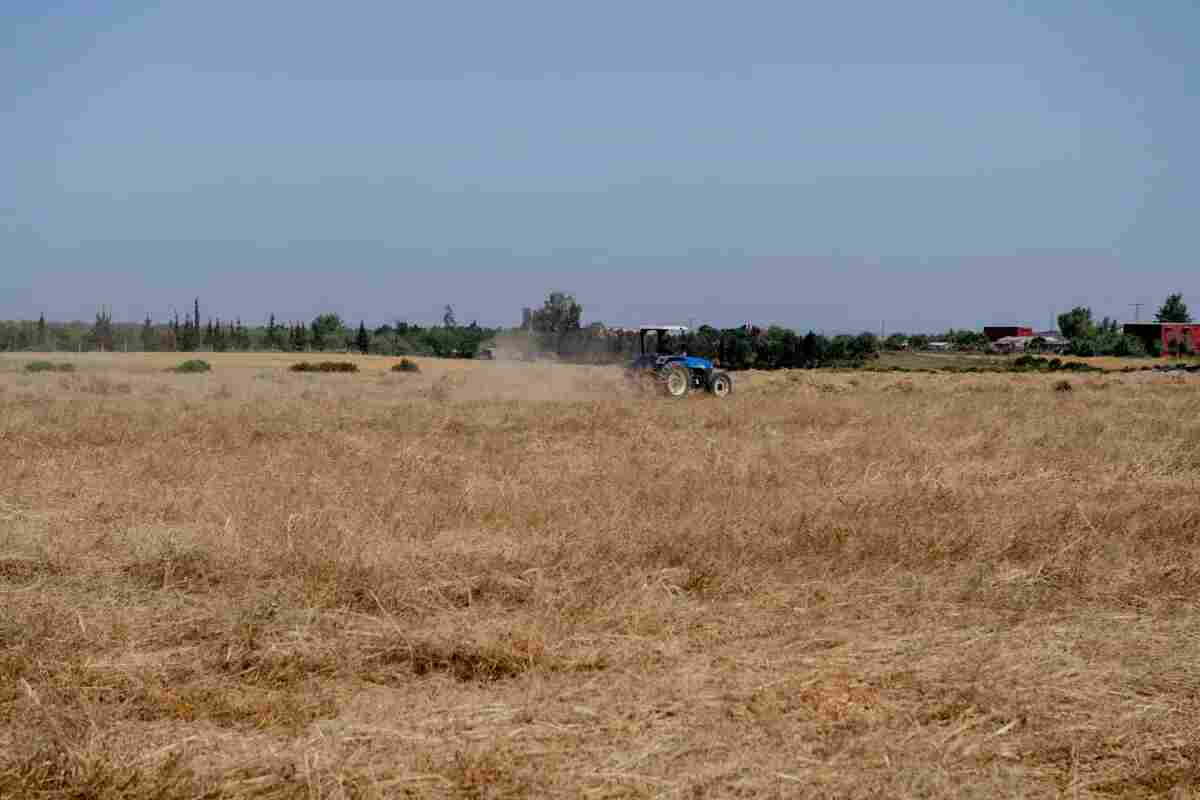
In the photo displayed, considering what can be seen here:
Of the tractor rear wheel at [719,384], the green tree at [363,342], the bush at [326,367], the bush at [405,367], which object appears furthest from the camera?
the green tree at [363,342]

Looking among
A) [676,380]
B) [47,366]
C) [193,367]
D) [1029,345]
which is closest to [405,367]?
[193,367]

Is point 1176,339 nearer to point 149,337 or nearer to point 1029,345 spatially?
point 1029,345

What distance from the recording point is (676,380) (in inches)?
1111

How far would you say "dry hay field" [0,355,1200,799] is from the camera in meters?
4.39

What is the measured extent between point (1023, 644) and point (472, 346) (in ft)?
241

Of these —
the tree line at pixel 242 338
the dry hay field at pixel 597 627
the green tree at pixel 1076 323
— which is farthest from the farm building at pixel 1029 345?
the dry hay field at pixel 597 627

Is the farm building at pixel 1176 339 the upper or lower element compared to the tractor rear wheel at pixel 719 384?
upper

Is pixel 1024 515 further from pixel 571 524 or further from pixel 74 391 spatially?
pixel 74 391

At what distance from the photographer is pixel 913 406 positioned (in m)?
23.2

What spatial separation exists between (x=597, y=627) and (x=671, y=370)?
22014 millimetres

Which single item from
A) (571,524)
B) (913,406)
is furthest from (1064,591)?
(913,406)

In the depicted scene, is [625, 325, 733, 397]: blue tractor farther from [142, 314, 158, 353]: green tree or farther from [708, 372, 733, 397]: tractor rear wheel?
[142, 314, 158, 353]: green tree

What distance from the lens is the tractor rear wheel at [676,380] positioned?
27.9 m

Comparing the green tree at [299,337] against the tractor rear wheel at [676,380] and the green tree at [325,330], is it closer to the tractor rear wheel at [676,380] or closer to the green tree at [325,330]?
the green tree at [325,330]
